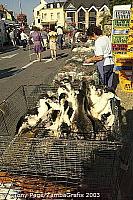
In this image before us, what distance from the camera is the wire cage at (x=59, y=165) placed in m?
3.70

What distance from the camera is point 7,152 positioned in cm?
402

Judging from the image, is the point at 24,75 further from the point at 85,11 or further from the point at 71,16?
the point at 71,16

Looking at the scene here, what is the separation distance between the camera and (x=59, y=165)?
390 centimetres

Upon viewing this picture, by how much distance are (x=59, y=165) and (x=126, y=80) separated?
20.7 ft

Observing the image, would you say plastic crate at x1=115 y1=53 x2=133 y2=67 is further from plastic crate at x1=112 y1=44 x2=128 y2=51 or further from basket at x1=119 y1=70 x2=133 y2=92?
plastic crate at x1=112 y1=44 x2=128 y2=51

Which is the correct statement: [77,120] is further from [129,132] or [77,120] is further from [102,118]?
[129,132]

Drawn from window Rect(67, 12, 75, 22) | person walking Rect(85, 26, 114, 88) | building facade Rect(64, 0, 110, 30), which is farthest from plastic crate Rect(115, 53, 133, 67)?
window Rect(67, 12, 75, 22)

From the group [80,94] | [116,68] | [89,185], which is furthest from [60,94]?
[116,68]

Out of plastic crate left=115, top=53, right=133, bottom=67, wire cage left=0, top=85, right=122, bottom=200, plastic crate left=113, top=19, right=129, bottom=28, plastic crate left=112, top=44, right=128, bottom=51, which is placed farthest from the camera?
plastic crate left=112, top=44, right=128, bottom=51

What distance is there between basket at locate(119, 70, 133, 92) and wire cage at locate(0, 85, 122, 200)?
5.89m

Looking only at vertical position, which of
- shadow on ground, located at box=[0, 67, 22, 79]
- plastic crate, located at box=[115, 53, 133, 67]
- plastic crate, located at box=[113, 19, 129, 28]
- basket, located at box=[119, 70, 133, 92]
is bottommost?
shadow on ground, located at box=[0, 67, 22, 79]

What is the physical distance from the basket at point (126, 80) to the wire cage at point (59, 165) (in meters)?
5.89

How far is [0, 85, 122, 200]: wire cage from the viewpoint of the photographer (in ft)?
12.1

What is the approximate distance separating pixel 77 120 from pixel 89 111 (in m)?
0.44
